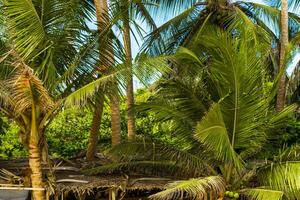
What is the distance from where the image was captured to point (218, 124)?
24.2ft

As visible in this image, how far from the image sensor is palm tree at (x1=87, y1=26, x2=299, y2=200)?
→ 7465 mm

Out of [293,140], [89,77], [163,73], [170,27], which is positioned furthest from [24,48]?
[293,140]

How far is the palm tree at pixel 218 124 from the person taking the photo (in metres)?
7.46

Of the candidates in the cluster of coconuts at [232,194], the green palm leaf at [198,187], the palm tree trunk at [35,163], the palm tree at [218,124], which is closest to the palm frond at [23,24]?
the palm tree trunk at [35,163]

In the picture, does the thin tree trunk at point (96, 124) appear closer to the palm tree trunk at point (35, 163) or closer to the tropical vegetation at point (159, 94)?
the tropical vegetation at point (159, 94)

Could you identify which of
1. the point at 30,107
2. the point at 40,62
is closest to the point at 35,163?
the point at 30,107

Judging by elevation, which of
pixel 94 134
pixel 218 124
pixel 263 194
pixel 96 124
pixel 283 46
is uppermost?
pixel 283 46

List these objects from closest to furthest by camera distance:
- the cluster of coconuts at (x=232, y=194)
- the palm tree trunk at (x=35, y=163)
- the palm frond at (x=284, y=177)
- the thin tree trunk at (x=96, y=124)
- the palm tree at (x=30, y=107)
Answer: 1. the palm tree at (x=30, y=107)
2. the palm frond at (x=284, y=177)
3. the palm tree trunk at (x=35, y=163)
4. the cluster of coconuts at (x=232, y=194)
5. the thin tree trunk at (x=96, y=124)

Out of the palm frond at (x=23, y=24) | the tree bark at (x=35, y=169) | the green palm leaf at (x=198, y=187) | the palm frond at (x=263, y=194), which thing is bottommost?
the palm frond at (x=263, y=194)

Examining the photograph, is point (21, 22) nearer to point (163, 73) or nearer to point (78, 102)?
point (78, 102)

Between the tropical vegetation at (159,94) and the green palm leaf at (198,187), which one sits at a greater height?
the tropical vegetation at (159,94)

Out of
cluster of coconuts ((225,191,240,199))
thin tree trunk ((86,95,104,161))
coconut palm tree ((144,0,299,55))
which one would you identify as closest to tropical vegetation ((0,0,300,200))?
cluster of coconuts ((225,191,240,199))

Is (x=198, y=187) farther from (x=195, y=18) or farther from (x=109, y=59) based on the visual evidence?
(x=195, y=18)

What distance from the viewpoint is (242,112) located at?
784 centimetres
